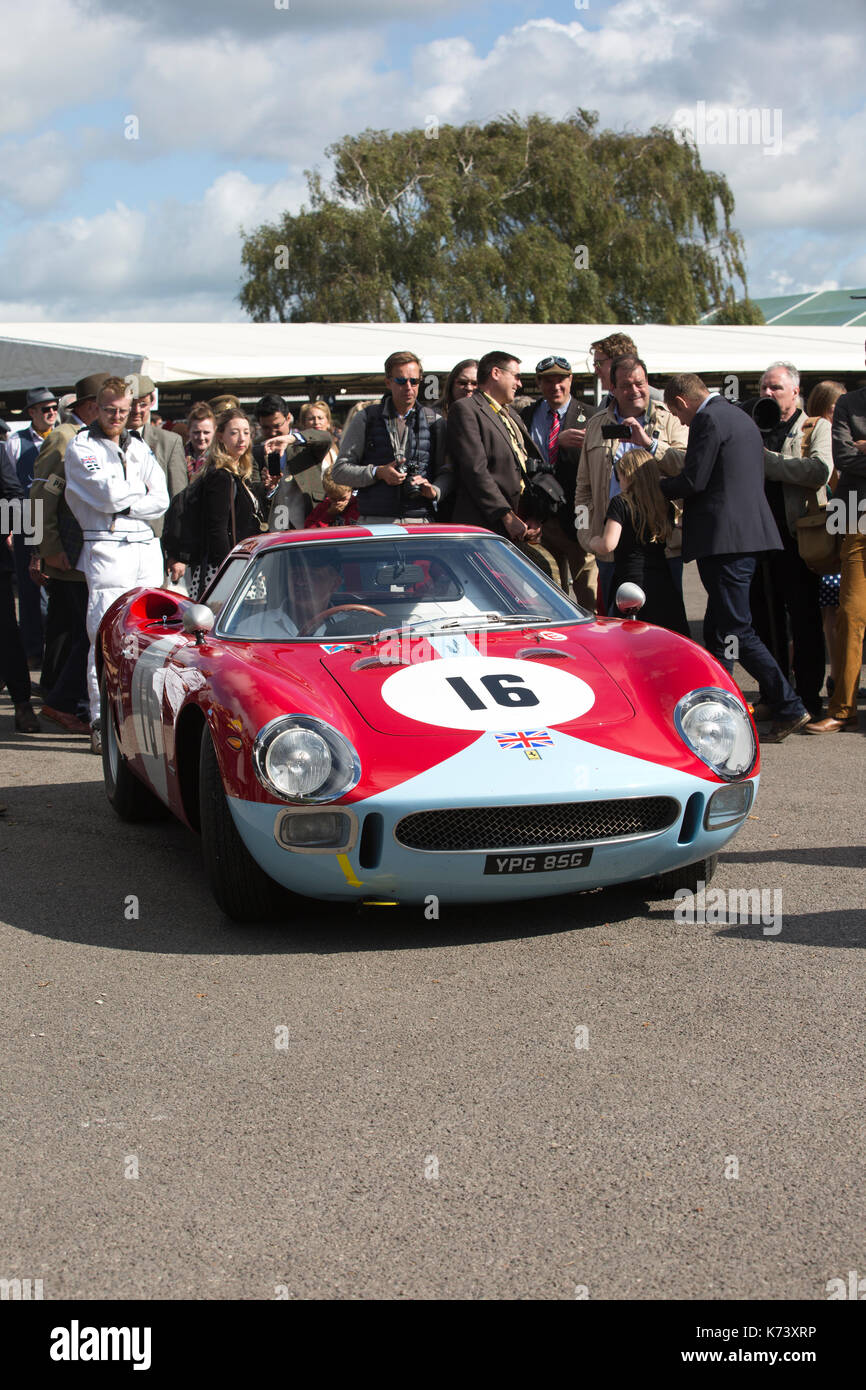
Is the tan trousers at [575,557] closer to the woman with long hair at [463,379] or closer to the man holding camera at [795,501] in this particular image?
the man holding camera at [795,501]

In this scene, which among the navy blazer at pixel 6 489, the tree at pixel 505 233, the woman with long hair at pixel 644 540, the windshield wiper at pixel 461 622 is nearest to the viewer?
the windshield wiper at pixel 461 622

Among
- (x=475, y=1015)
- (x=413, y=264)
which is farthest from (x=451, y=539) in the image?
(x=413, y=264)

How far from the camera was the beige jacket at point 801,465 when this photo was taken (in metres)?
7.58

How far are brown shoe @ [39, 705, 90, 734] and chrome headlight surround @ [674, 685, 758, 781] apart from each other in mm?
4658

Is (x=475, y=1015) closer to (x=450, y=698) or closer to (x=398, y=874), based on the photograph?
(x=398, y=874)

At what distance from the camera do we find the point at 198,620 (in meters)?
5.00

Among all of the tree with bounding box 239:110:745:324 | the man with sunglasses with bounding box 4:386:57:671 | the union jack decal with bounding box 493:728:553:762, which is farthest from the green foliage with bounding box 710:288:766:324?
the union jack decal with bounding box 493:728:553:762

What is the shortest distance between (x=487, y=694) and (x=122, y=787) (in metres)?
2.17

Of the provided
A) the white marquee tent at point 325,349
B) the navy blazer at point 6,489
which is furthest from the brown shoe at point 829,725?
the white marquee tent at point 325,349

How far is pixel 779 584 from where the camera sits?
795cm

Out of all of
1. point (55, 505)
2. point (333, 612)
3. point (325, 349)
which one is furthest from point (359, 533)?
point (325, 349)

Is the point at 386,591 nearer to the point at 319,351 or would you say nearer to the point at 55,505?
the point at 55,505

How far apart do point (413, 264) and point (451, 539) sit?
36699 mm

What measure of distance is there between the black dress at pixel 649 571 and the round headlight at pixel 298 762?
3.13 meters
